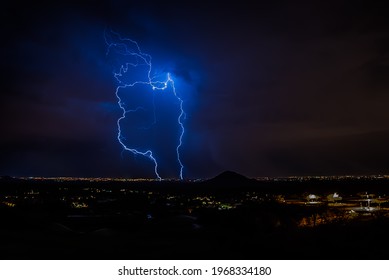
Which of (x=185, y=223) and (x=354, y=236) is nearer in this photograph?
(x=354, y=236)

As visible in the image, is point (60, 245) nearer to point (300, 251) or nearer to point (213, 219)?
point (300, 251)

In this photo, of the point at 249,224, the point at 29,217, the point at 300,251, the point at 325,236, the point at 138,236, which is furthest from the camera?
the point at 29,217

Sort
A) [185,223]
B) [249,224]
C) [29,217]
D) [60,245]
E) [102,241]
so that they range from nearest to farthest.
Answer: [60,245]
[102,241]
[249,224]
[29,217]
[185,223]

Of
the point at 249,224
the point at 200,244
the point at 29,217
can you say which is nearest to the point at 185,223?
the point at 249,224

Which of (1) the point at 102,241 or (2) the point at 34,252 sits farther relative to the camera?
(1) the point at 102,241

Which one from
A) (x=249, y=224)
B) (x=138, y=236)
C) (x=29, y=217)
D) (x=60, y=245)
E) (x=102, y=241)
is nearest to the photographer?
(x=60, y=245)
